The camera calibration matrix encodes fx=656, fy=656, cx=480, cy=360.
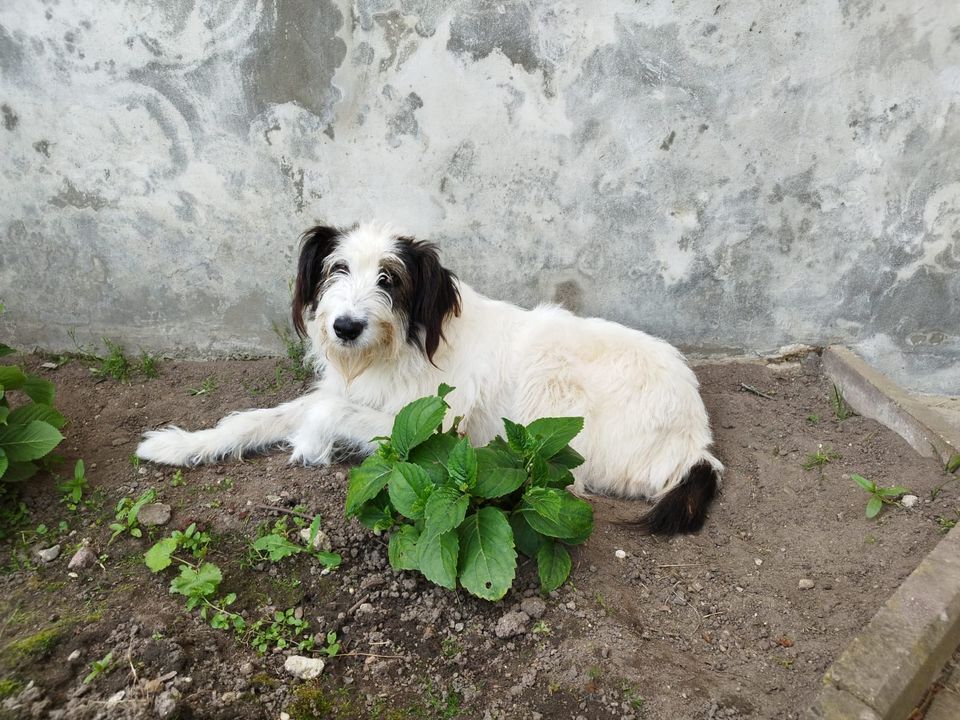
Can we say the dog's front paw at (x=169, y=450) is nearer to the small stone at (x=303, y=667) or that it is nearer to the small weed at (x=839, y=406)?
the small stone at (x=303, y=667)

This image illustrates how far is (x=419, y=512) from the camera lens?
2334 millimetres

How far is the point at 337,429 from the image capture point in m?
3.27

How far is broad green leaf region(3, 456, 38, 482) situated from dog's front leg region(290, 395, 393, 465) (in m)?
1.15

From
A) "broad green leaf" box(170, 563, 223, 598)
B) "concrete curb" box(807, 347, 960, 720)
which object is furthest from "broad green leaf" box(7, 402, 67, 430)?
"concrete curb" box(807, 347, 960, 720)

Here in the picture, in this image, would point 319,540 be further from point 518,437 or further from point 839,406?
point 839,406

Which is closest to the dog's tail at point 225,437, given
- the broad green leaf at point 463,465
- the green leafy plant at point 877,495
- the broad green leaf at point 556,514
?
the broad green leaf at point 463,465

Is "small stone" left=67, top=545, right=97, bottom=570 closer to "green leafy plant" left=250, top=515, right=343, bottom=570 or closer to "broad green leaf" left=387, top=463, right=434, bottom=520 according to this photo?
"green leafy plant" left=250, top=515, right=343, bottom=570

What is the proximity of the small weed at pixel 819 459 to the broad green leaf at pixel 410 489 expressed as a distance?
2119 millimetres

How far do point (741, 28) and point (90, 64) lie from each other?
3662 mm

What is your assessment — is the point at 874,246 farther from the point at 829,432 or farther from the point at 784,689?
the point at 784,689

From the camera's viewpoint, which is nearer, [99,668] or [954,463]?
[99,668]

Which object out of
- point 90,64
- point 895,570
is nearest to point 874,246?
point 895,570

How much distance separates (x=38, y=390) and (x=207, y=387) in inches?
39.8

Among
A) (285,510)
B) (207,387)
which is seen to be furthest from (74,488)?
(207,387)
